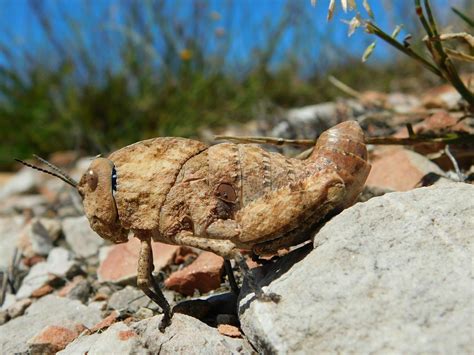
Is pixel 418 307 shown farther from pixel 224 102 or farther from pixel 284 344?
pixel 224 102

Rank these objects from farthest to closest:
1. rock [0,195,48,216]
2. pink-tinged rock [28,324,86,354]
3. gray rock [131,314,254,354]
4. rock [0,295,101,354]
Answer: rock [0,195,48,216] → rock [0,295,101,354] → pink-tinged rock [28,324,86,354] → gray rock [131,314,254,354]

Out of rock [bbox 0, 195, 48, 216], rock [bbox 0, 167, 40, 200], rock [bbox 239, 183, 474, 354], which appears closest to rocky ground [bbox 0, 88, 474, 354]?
rock [bbox 239, 183, 474, 354]

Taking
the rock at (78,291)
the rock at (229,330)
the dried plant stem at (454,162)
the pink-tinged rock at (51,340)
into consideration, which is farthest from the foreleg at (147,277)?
the dried plant stem at (454,162)

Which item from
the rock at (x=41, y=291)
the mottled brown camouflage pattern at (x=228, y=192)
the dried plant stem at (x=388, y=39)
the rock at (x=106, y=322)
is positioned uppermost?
the dried plant stem at (x=388, y=39)

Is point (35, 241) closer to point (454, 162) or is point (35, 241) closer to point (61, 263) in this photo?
point (61, 263)

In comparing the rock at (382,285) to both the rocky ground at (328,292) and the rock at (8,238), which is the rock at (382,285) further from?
the rock at (8,238)

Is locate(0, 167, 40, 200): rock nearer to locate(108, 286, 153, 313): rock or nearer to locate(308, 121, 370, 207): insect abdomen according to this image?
locate(108, 286, 153, 313): rock

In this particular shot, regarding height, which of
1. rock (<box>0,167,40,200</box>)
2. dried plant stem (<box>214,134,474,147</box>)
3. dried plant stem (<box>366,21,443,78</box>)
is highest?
dried plant stem (<box>366,21,443,78</box>)
